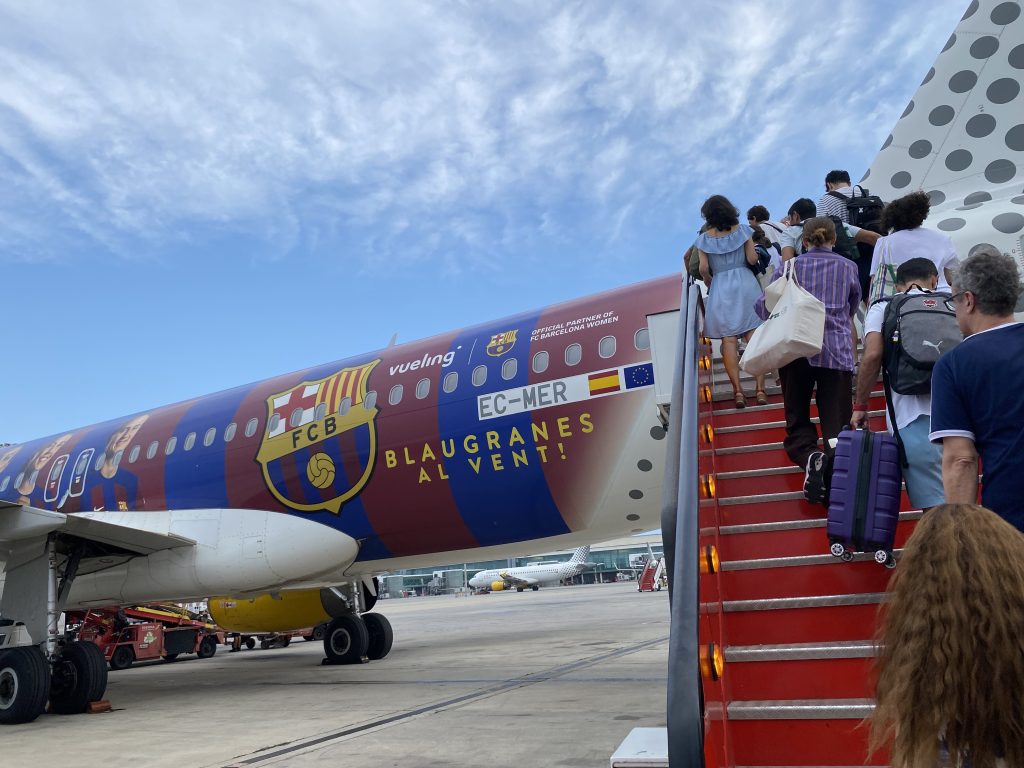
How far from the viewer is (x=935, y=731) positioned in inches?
49.8

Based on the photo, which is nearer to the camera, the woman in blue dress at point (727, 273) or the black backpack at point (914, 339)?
the black backpack at point (914, 339)

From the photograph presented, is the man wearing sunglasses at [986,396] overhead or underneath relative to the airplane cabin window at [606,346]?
underneath

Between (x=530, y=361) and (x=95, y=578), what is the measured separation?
638 centimetres

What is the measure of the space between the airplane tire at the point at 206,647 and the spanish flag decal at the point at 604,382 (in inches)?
588

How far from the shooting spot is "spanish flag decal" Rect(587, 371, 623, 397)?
7.59 metres

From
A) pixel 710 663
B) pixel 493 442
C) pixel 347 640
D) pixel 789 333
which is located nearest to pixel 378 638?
pixel 347 640

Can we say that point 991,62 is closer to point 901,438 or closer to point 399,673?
point 901,438

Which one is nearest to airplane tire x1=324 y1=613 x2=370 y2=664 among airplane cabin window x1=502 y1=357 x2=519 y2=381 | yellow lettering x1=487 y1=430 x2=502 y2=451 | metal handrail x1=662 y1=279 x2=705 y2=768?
yellow lettering x1=487 y1=430 x2=502 y2=451

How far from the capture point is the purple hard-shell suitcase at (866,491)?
317cm

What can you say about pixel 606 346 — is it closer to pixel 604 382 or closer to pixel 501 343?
pixel 604 382

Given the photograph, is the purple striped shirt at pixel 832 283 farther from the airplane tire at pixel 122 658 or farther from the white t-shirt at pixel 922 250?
the airplane tire at pixel 122 658

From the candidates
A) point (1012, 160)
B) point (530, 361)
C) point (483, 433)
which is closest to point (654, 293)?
point (530, 361)

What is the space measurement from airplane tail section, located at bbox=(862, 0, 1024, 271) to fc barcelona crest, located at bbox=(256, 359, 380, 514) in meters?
5.81

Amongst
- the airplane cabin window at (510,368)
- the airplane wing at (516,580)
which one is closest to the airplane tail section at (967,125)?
the airplane cabin window at (510,368)
